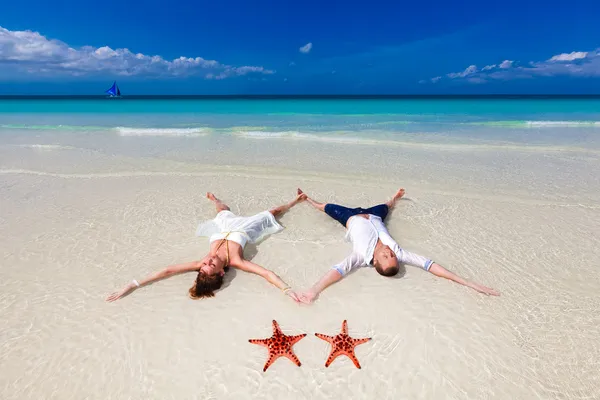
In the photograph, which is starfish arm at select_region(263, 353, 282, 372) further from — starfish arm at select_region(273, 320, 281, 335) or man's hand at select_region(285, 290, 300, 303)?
man's hand at select_region(285, 290, 300, 303)

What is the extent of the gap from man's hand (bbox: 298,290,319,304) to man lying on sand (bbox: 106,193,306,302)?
91 millimetres

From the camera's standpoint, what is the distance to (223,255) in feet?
18.1

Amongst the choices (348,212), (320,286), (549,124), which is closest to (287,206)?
(348,212)

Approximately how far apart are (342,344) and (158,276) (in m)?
3.01

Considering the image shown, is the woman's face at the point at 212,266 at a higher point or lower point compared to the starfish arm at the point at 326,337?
higher

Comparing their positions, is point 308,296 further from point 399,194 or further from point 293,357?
point 399,194

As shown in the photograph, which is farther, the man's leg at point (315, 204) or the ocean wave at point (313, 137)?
the ocean wave at point (313, 137)

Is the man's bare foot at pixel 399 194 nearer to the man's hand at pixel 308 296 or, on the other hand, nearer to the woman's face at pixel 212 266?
the man's hand at pixel 308 296

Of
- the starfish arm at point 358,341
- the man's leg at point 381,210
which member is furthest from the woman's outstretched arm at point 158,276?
the man's leg at point 381,210

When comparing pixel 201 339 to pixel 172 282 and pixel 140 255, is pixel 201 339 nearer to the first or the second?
pixel 172 282

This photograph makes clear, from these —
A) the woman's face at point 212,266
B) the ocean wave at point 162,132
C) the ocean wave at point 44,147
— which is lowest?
the woman's face at point 212,266

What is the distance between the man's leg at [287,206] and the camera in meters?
7.29

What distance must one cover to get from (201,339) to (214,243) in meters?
1.90

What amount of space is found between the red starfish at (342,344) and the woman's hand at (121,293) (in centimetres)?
287
